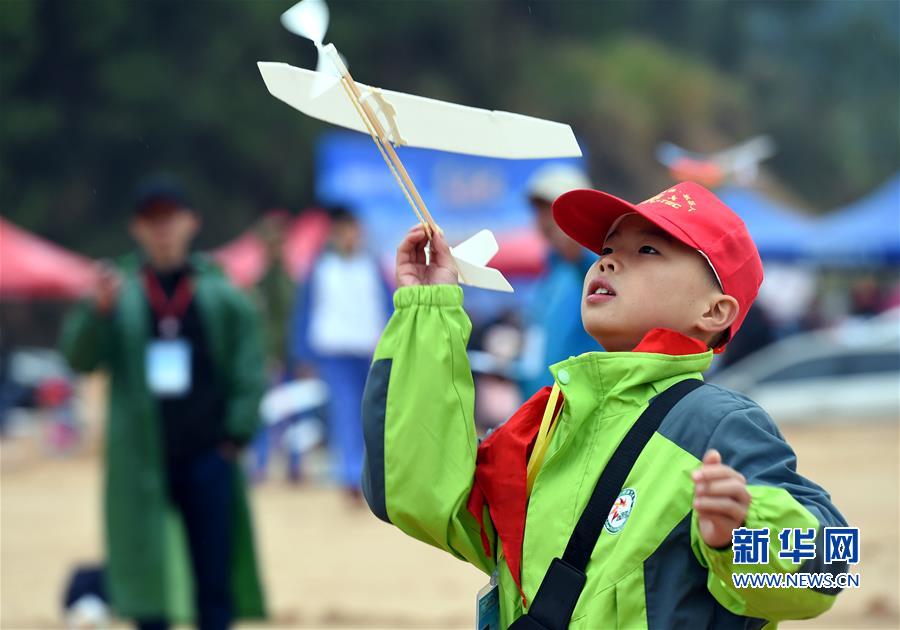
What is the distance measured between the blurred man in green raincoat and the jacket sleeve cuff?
2.96 metres

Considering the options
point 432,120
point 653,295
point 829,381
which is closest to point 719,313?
point 653,295

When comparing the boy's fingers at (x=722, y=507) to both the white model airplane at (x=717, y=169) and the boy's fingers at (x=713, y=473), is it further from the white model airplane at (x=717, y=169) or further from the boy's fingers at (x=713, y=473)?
the white model airplane at (x=717, y=169)

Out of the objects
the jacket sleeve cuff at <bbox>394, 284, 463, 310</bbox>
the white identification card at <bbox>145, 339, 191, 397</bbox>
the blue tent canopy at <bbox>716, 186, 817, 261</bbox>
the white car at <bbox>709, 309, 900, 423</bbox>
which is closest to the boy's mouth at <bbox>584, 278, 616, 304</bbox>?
the jacket sleeve cuff at <bbox>394, 284, 463, 310</bbox>

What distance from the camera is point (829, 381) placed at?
Result: 589 inches

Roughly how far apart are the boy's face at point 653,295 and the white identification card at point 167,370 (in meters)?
3.16

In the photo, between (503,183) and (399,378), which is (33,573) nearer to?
(399,378)

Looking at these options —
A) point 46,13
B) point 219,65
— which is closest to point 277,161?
point 219,65

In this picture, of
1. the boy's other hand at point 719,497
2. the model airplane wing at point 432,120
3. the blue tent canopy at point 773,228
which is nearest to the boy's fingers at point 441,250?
the model airplane wing at point 432,120

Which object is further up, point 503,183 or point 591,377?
point 503,183

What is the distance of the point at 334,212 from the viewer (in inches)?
359

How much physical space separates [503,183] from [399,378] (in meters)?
19.0

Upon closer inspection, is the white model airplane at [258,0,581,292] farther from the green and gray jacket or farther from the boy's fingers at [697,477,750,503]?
the boy's fingers at [697,477,750,503]

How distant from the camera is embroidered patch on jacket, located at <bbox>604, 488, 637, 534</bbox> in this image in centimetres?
213

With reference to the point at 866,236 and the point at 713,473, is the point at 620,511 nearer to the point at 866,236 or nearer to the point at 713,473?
the point at 713,473
